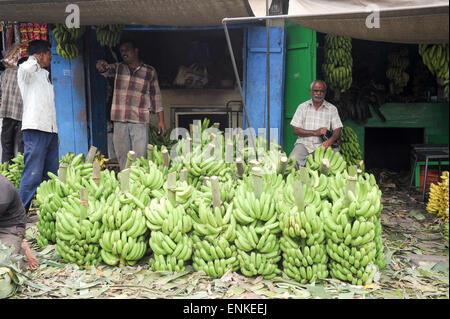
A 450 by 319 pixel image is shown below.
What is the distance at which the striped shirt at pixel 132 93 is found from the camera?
5.57 meters

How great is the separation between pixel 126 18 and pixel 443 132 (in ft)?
16.9

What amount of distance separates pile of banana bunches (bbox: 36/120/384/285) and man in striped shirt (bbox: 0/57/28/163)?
2.83 metres

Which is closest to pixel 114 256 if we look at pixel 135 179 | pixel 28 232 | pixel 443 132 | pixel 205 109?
pixel 135 179

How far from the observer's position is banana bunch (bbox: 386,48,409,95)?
7551 millimetres

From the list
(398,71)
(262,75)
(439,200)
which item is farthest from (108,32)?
(398,71)

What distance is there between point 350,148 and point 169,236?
4247 millimetres

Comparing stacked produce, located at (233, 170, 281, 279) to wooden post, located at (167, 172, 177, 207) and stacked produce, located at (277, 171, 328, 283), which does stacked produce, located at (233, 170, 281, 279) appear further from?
wooden post, located at (167, 172, 177, 207)

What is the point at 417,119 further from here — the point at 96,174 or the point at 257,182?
the point at 96,174

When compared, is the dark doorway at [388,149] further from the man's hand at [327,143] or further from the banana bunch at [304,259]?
the banana bunch at [304,259]

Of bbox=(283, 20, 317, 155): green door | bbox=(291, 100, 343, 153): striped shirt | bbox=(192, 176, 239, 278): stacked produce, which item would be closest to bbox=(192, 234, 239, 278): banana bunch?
bbox=(192, 176, 239, 278): stacked produce

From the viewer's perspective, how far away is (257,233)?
314 cm

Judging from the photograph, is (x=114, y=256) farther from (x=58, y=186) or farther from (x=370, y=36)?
(x=370, y=36)

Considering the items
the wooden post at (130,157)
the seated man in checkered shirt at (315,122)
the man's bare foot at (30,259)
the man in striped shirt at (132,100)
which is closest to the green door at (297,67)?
the seated man in checkered shirt at (315,122)

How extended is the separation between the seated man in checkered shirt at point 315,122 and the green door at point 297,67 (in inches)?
23.9
